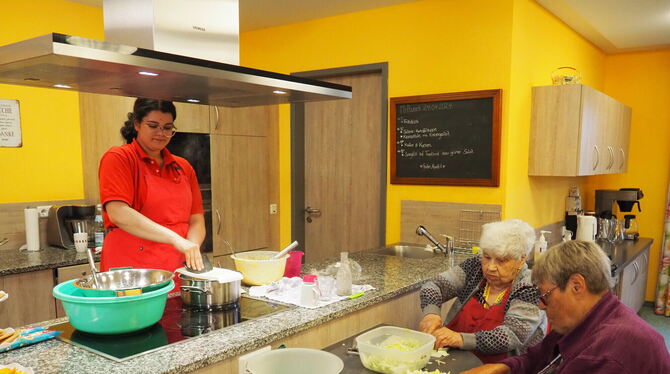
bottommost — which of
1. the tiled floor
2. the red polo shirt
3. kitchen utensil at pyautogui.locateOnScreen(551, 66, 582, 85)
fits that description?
the tiled floor

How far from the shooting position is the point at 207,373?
1.48m

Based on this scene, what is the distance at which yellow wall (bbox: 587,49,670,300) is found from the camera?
16.5 feet

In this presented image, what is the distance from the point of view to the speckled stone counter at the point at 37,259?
2.84m

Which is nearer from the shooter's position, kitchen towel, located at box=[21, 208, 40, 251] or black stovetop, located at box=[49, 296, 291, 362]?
black stovetop, located at box=[49, 296, 291, 362]

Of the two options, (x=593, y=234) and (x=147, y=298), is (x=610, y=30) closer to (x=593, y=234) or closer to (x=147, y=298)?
(x=593, y=234)

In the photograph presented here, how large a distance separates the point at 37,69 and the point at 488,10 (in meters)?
2.77

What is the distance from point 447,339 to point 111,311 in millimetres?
1183

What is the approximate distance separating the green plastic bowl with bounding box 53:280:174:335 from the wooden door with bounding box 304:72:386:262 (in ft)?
8.14

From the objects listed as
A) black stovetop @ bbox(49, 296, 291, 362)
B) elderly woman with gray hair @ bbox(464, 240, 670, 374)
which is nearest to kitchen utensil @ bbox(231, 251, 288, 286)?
black stovetop @ bbox(49, 296, 291, 362)

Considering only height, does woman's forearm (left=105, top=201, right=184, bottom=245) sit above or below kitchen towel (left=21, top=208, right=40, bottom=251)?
above

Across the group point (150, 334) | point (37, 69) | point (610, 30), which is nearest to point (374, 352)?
point (150, 334)

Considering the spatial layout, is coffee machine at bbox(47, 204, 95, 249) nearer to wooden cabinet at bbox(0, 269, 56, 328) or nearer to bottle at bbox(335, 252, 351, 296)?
wooden cabinet at bbox(0, 269, 56, 328)

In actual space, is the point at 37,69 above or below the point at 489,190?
above

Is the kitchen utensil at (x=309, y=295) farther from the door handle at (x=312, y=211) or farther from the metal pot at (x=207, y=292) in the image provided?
the door handle at (x=312, y=211)
